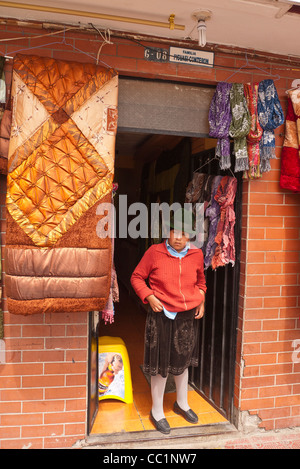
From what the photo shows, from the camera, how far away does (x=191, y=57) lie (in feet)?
10.3

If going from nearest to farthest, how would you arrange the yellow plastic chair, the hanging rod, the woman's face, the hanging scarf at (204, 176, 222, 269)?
Result: 1. the hanging rod
2. the woman's face
3. the hanging scarf at (204, 176, 222, 269)
4. the yellow plastic chair

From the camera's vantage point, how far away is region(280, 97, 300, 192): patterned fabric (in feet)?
10.9

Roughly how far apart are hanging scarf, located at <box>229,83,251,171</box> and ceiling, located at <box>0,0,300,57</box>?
0.42m

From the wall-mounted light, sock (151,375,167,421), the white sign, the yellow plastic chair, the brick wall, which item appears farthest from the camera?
the yellow plastic chair

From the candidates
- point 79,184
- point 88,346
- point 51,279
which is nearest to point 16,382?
point 88,346

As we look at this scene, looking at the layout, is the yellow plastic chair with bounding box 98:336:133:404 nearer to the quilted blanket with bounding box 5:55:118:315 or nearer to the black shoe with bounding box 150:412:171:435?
the black shoe with bounding box 150:412:171:435

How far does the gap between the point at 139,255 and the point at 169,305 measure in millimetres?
3772

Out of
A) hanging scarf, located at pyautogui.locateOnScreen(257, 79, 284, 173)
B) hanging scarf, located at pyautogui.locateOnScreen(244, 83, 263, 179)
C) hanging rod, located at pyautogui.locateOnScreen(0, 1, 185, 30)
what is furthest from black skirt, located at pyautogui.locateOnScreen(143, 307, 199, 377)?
hanging rod, located at pyautogui.locateOnScreen(0, 1, 185, 30)

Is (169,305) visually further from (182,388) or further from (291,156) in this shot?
(291,156)

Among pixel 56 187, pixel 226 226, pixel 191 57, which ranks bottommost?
pixel 226 226

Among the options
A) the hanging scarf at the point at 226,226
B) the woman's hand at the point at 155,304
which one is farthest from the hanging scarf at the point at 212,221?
the woman's hand at the point at 155,304

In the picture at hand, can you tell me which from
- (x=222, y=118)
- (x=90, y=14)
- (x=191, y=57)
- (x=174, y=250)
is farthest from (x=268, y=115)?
(x=90, y=14)

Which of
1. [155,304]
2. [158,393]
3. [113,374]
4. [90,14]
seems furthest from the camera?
[113,374]

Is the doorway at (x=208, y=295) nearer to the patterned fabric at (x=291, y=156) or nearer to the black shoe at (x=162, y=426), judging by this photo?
the black shoe at (x=162, y=426)
